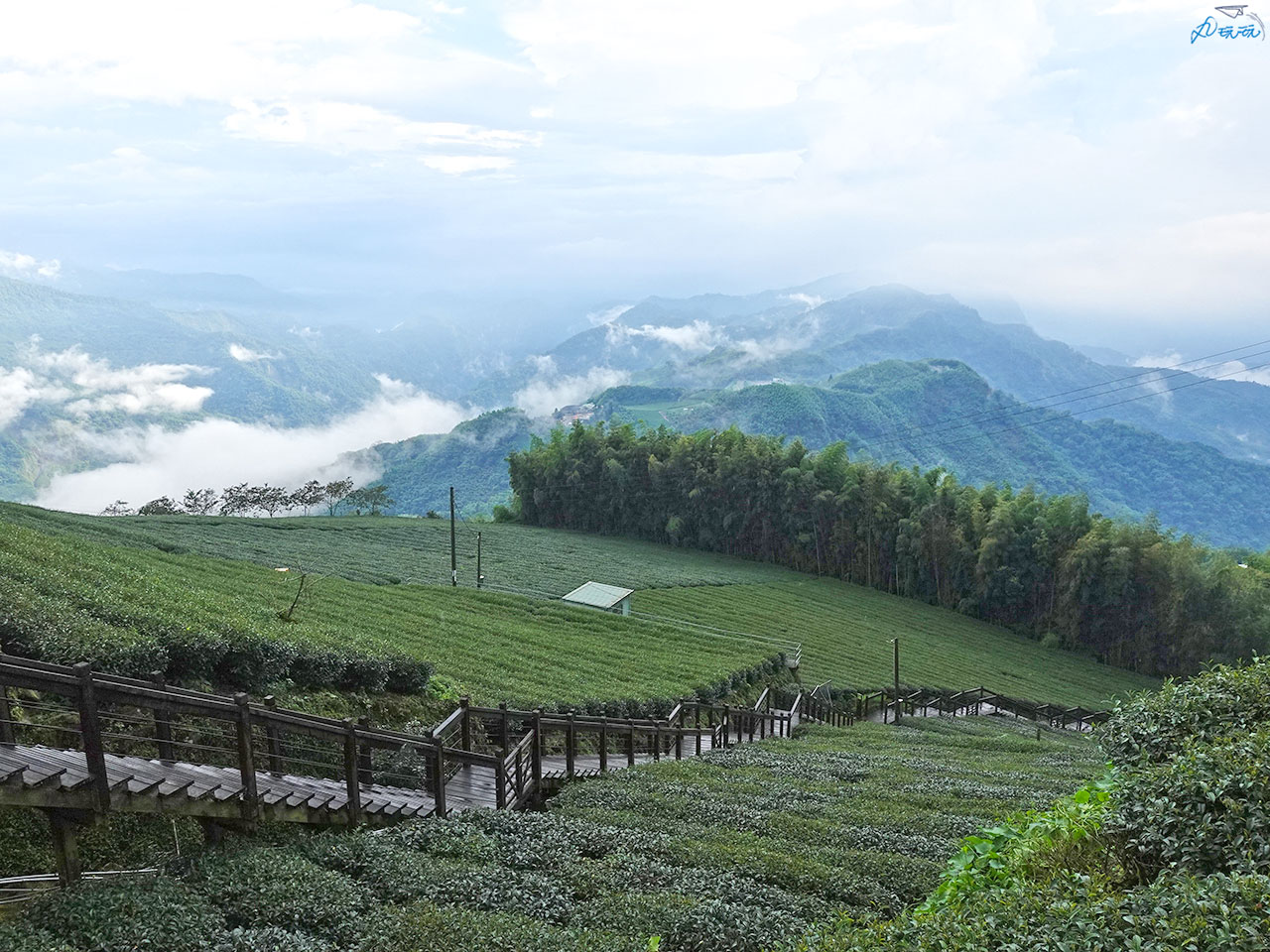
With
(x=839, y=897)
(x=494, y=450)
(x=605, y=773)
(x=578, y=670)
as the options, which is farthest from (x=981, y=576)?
(x=494, y=450)

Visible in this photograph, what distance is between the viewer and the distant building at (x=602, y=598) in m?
42.1

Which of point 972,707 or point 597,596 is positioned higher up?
point 597,596

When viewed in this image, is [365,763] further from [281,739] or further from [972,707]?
[972,707]

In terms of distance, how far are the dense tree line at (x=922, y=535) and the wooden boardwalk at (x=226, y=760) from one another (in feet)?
164

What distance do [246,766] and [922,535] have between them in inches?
2386

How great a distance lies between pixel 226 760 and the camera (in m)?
10.8

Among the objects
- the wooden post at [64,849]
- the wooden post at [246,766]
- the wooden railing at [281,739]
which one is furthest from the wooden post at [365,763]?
the wooden post at [64,849]

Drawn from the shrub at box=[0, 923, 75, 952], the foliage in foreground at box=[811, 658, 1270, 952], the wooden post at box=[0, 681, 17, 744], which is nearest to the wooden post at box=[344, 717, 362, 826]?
the wooden post at box=[0, 681, 17, 744]

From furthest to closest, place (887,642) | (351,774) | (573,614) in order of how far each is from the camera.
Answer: (887,642), (573,614), (351,774)

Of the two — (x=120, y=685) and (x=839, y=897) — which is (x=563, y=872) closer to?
(x=839, y=897)

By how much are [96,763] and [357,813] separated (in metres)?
2.94

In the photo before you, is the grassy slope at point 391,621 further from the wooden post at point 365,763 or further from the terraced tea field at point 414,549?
the terraced tea field at point 414,549

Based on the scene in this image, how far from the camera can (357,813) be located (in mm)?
8992

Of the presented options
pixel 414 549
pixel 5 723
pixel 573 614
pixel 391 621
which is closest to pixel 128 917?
pixel 5 723
